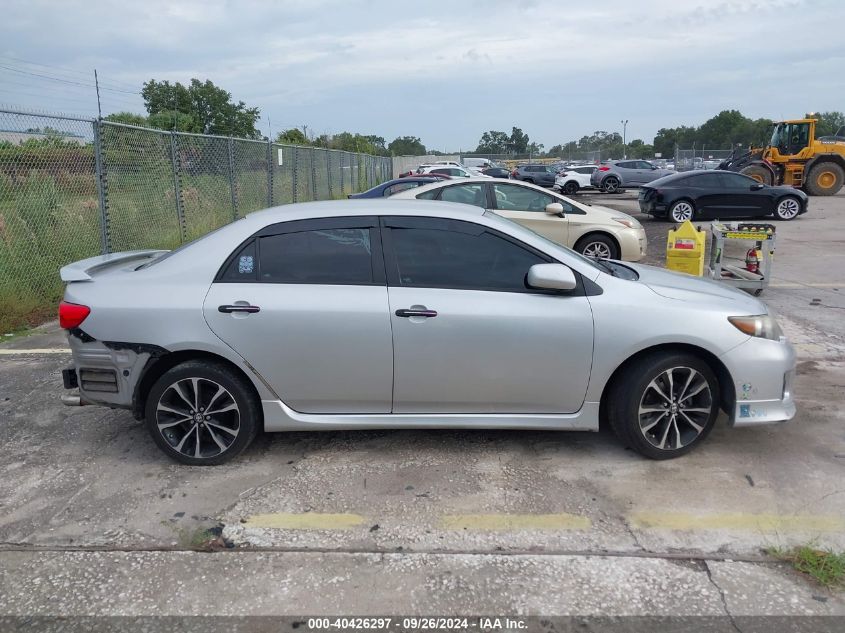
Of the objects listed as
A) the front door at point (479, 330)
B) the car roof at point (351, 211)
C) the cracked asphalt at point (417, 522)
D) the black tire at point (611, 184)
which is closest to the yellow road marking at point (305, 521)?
the cracked asphalt at point (417, 522)

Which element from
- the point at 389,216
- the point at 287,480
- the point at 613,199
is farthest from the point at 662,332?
the point at 613,199

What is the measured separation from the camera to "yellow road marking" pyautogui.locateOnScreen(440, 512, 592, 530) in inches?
138

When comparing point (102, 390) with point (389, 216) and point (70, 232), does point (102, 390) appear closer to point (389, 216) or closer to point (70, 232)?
point (389, 216)

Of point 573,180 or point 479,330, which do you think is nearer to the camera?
point 479,330

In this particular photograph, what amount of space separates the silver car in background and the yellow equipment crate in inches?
1025

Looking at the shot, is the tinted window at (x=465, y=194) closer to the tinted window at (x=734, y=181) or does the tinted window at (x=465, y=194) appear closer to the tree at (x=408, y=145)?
the tinted window at (x=734, y=181)

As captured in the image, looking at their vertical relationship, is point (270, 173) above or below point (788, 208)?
above

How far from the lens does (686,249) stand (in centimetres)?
807

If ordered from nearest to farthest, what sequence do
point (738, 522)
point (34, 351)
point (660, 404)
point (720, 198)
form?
1. point (738, 522)
2. point (660, 404)
3. point (34, 351)
4. point (720, 198)

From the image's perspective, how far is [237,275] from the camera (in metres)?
4.11

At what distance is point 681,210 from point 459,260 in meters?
16.2

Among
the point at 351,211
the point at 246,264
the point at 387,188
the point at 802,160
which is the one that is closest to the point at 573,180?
the point at 802,160

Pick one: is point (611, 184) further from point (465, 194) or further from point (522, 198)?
point (465, 194)

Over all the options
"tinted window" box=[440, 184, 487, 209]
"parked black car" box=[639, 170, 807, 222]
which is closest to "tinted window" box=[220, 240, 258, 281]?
"tinted window" box=[440, 184, 487, 209]
